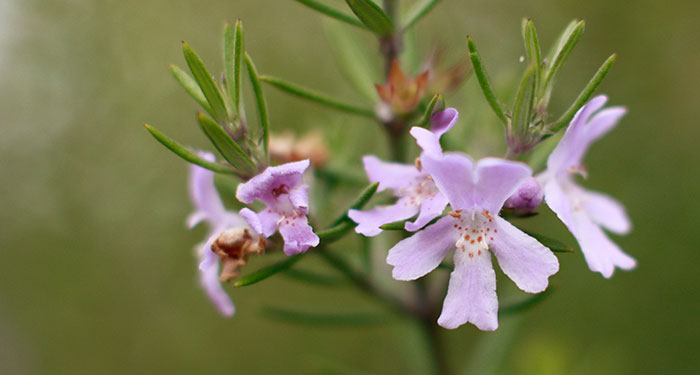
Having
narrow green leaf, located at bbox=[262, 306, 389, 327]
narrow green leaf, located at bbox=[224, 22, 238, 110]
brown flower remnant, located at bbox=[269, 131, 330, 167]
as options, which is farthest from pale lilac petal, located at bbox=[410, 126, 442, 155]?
narrow green leaf, located at bbox=[262, 306, 389, 327]

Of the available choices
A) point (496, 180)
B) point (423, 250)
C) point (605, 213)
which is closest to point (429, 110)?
point (496, 180)

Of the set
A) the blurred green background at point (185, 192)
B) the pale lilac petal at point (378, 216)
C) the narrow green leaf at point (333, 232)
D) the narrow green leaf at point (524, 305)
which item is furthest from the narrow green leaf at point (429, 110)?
the blurred green background at point (185, 192)

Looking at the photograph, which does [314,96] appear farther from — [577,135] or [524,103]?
[577,135]

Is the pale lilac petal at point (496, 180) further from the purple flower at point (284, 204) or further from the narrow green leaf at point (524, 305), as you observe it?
the narrow green leaf at point (524, 305)

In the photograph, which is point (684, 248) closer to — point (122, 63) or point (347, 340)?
point (347, 340)

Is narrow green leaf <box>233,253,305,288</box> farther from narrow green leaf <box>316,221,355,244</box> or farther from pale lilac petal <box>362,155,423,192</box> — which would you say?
pale lilac petal <box>362,155,423,192</box>
